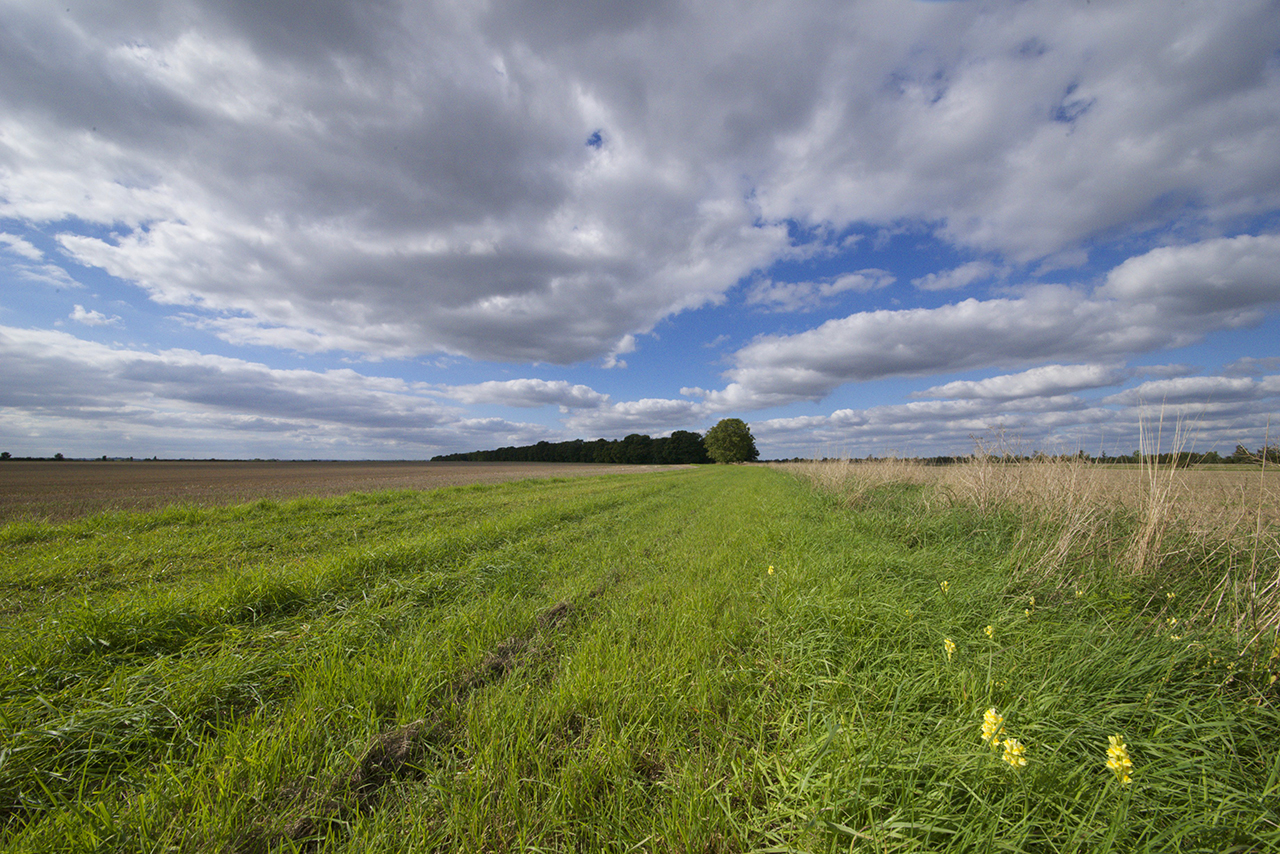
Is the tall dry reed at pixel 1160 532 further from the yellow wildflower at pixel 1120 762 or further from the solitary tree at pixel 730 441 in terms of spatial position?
the solitary tree at pixel 730 441

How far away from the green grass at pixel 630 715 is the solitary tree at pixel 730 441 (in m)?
84.6

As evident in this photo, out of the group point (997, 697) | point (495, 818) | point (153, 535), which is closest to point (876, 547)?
point (997, 697)

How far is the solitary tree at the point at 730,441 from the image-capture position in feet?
290

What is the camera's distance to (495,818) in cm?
200

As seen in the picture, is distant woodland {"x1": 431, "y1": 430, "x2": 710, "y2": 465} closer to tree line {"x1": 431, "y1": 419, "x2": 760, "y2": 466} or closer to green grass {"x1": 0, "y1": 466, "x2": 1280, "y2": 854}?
tree line {"x1": 431, "y1": 419, "x2": 760, "y2": 466}

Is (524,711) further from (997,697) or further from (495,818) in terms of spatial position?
(997,697)

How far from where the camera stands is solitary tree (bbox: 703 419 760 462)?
8850 centimetres

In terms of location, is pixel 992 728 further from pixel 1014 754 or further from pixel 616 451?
pixel 616 451

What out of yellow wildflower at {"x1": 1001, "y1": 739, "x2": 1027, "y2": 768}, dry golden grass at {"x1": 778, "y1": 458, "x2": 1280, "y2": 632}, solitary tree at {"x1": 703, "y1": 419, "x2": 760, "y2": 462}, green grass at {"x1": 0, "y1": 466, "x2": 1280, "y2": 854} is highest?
solitary tree at {"x1": 703, "y1": 419, "x2": 760, "y2": 462}

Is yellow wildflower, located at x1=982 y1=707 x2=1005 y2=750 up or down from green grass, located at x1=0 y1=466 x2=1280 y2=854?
up

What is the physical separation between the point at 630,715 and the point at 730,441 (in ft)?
288

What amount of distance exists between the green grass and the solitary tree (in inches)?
3330

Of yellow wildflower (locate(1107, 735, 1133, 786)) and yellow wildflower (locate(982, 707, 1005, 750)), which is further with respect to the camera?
yellow wildflower (locate(982, 707, 1005, 750))

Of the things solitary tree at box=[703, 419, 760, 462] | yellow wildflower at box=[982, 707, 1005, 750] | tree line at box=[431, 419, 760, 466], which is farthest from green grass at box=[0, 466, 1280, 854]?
tree line at box=[431, 419, 760, 466]
